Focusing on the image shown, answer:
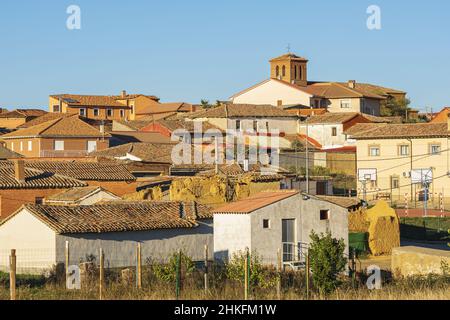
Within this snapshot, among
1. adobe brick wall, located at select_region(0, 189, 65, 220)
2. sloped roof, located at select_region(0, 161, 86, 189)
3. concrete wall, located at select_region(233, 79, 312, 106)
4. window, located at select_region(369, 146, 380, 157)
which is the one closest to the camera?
adobe brick wall, located at select_region(0, 189, 65, 220)

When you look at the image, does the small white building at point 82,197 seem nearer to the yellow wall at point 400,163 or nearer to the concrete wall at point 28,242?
the concrete wall at point 28,242

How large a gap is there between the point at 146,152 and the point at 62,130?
15117mm

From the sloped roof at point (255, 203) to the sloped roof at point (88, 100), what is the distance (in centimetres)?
6479

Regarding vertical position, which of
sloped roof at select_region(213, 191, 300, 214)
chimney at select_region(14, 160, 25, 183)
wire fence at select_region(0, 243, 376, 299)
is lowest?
wire fence at select_region(0, 243, 376, 299)

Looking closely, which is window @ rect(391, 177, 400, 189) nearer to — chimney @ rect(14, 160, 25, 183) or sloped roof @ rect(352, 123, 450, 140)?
sloped roof @ rect(352, 123, 450, 140)

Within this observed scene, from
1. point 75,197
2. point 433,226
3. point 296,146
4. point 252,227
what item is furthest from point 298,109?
point 252,227

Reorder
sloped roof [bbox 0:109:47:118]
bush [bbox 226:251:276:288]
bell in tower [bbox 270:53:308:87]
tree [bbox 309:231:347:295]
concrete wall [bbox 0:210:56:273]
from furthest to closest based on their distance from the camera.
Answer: bell in tower [bbox 270:53:308:87], sloped roof [bbox 0:109:47:118], concrete wall [bbox 0:210:56:273], bush [bbox 226:251:276:288], tree [bbox 309:231:347:295]

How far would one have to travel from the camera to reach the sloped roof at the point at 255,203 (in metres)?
30.0

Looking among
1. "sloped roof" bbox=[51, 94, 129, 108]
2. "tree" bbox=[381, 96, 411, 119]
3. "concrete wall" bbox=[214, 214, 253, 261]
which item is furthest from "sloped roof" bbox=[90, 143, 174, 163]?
"tree" bbox=[381, 96, 411, 119]

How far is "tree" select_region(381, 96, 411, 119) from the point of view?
91188mm

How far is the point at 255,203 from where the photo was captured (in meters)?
30.8

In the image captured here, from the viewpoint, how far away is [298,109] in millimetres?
84312

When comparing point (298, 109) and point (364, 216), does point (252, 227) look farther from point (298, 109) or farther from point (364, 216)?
point (298, 109)

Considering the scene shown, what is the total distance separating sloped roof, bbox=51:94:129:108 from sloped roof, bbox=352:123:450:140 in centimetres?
4132
